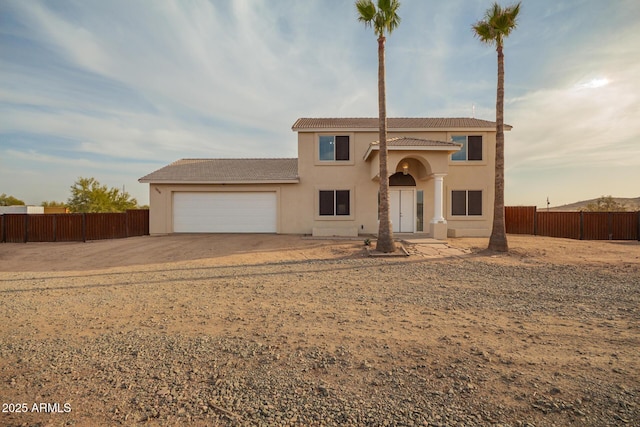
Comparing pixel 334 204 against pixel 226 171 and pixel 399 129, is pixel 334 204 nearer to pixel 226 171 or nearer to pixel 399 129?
pixel 399 129

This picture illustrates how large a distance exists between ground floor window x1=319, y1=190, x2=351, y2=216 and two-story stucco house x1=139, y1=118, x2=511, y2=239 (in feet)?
0.20

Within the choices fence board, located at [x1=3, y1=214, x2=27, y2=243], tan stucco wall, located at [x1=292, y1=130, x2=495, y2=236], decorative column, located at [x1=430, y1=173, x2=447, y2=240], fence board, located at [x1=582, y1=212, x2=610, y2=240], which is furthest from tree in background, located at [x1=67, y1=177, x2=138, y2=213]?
fence board, located at [x1=582, y1=212, x2=610, y2=240]

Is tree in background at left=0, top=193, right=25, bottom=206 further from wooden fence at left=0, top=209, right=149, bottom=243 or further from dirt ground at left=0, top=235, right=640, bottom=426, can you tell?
dirt ground at left=0, top=235, right=640, bottom=426

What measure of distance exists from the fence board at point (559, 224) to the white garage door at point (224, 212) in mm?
16833

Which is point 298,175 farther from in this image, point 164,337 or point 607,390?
point 607,390

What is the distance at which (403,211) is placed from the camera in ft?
58.0

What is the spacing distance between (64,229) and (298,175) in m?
13.6

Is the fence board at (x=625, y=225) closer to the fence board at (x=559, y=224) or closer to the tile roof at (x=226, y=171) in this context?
the fence board at (x=559, y=224)

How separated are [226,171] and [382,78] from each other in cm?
1146

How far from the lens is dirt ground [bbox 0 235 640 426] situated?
271 cm

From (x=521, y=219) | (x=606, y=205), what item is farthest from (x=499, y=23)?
(x=606, y=205)

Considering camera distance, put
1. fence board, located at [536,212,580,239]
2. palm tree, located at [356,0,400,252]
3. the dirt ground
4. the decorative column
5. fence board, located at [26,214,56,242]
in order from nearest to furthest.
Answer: the dirt ground, palm tree, located at [356,0,400,252], the decorative column, fence board, located at [26,214,56,242], fence board, located at [536,212,580,239]

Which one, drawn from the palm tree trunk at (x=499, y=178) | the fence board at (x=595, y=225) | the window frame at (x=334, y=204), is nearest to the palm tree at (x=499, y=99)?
the palm tree trunk at (x=499, y=178)

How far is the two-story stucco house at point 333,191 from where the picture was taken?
1769cm
